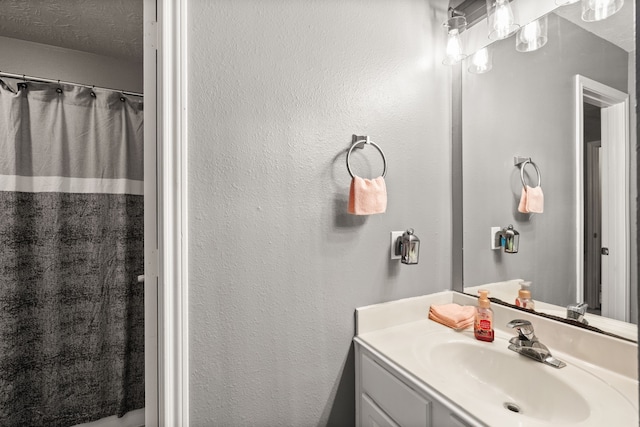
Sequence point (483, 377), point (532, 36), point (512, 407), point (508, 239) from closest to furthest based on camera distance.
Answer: point (512, 407) → point (483, 377) → point (532, 36) → point (508, 239)

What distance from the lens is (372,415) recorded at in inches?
38.5

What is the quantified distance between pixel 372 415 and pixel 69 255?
175cm

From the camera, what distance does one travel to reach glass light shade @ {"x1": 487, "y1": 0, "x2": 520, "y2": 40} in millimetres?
1076

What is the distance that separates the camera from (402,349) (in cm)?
95

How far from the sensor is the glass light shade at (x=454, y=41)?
124 cm

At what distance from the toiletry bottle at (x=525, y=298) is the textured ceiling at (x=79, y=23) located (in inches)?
84.0

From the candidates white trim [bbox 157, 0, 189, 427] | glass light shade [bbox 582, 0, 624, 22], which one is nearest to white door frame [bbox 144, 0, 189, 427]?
white trim [bbox 157, 0, 189, 427]

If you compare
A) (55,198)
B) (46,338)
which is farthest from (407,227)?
(46,338)

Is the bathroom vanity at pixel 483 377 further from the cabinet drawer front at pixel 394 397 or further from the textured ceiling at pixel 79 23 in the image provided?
the textured ceiling at pixel 79 23

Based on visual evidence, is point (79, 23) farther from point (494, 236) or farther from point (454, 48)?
point (494, 236)

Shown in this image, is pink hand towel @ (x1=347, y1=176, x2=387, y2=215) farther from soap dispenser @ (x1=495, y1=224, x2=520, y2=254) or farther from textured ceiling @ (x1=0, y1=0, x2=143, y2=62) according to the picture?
textured ceiling @ (x1=0, y1=0, x2=143, y2=62)

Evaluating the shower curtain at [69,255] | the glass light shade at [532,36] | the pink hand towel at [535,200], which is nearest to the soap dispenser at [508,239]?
the pink hand towel at [535,200]

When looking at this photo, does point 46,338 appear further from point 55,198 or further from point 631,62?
point 631,62

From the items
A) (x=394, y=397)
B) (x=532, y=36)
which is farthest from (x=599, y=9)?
(x=394, y=397)
